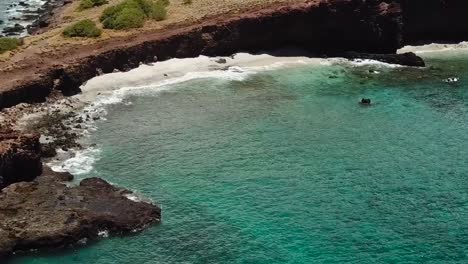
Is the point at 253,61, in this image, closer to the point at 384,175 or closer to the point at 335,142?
the point at 335,142

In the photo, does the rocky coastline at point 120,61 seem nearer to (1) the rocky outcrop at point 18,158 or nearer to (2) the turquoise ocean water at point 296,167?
(1) the rocky outcrop at point 18,158

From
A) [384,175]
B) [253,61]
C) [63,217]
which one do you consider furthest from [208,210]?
[253,61]

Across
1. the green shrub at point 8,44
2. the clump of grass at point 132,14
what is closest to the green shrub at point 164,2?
the clump of grass at point 132,14

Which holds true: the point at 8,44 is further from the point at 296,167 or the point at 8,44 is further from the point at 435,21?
the point at 435,21

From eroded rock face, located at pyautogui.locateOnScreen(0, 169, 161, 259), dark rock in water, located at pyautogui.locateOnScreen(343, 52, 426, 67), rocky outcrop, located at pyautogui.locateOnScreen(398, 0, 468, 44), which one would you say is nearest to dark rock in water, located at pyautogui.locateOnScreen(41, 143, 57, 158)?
eroded rock face, located at pyautogui.locateOnScreen(0, 169, 161, 259)

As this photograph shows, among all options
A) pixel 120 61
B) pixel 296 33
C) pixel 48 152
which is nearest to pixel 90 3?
pixel 120 61

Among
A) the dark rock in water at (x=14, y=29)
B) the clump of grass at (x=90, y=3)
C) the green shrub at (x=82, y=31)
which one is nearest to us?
the green shrub at (x=82, y=31)
